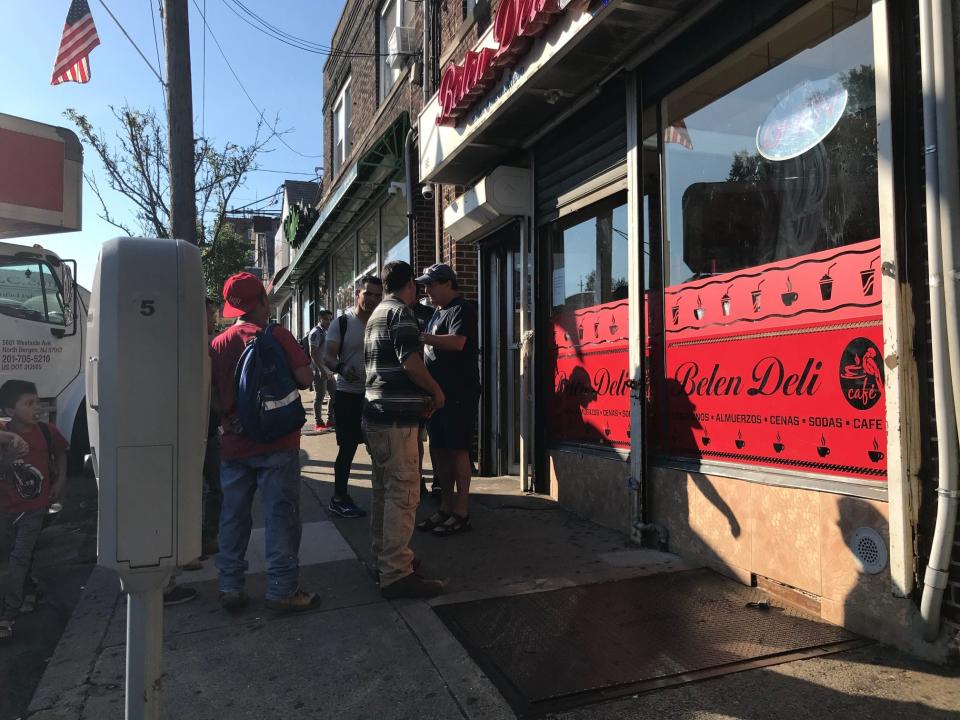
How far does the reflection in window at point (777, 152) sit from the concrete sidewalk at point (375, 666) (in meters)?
1.91

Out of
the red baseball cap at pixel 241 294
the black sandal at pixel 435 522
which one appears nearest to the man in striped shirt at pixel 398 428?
the red baseball cap at pixel 241 294

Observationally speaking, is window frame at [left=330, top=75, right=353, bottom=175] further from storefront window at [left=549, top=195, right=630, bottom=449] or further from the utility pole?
storefront window at [left=549, top=195, right=630, bottom=449]

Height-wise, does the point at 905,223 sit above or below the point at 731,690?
above

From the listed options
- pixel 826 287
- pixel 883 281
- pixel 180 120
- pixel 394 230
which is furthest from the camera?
pixel 394 230

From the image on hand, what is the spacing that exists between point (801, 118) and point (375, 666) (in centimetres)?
346

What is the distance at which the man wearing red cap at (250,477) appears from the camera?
348 cm

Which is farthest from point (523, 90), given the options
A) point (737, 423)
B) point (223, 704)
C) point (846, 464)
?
point (223, 704)

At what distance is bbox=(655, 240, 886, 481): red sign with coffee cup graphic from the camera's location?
3045 millimetres

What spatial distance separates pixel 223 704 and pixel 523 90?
13.9 ft

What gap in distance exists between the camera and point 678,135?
435cm

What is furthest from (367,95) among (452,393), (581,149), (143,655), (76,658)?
(143,655)

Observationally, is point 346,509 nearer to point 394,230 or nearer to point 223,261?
point 394,230

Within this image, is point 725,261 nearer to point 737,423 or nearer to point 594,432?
point 737,423

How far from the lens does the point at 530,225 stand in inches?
235
